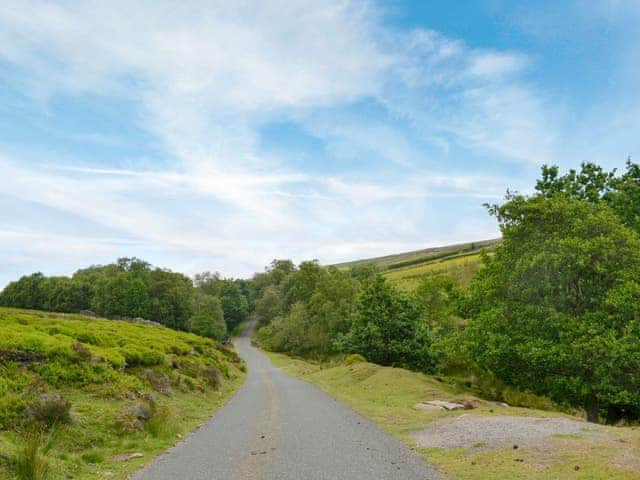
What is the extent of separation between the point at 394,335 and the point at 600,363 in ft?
78.8

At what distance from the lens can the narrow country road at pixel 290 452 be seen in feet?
31.9

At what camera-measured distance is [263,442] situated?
13.4m

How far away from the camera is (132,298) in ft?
324

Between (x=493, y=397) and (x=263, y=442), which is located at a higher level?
(x=263, y=442)

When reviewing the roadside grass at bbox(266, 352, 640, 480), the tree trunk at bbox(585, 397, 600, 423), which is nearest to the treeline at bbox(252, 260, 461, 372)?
the tree trunk at bbox(585, 397, 600, 423)

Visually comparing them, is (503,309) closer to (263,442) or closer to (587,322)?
(587,322)

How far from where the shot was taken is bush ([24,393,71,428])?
12.7m

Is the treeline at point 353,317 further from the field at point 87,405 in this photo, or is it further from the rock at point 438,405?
the field at point 87,405

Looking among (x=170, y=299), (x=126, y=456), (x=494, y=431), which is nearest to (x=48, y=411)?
(x=126, y=456)

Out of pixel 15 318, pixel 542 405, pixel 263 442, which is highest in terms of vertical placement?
pixel 15 318

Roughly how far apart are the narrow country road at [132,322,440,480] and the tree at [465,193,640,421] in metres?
8.55

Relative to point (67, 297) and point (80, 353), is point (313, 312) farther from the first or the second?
point (67, 297)

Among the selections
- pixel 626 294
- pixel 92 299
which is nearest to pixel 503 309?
pixel 626 294

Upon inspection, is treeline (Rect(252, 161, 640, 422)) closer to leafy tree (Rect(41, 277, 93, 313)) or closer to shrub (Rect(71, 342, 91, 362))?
shrub (Rect(71, 342, 91, 362))
